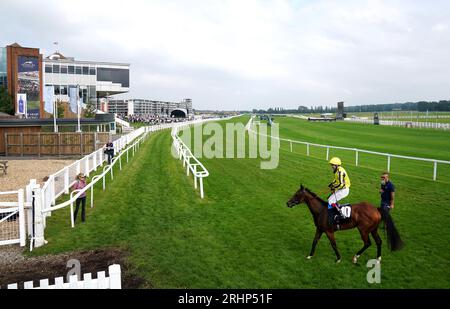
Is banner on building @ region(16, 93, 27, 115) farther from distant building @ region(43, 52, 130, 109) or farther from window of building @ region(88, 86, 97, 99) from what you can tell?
window of building @ region(88, 86, 97, 99)

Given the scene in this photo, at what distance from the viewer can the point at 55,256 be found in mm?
7418

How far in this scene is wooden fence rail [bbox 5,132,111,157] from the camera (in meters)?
25.8

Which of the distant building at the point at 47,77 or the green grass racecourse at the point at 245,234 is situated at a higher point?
the distant building at the point at 47,77

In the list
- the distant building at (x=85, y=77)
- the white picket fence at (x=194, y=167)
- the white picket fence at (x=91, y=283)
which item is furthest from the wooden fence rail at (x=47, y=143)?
the distant building at (x=85, y=77)

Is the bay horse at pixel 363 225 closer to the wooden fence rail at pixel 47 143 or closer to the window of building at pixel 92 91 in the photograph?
the wooden fence rail at pixel 47 143

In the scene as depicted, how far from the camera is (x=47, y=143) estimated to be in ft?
85.3

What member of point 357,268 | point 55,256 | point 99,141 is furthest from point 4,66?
point 357,268

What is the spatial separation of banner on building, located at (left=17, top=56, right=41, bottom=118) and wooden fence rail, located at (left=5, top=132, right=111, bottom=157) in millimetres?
20182

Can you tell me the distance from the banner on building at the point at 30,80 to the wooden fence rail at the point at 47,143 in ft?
66.2

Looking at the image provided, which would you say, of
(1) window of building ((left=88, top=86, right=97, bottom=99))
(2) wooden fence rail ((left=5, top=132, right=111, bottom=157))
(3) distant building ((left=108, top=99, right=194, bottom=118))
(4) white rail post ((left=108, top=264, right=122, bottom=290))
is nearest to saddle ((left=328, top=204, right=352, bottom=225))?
(4) white rail post ((left=108, top=264, right=122, bottom=290))

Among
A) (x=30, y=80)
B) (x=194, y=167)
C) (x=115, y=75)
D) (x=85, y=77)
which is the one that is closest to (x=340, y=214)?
(x=194, y=167)

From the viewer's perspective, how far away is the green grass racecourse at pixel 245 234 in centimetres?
625

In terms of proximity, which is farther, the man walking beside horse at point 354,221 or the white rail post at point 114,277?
the man walking beside horse at point 354,221
